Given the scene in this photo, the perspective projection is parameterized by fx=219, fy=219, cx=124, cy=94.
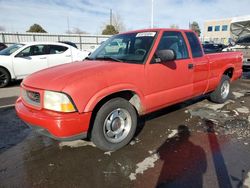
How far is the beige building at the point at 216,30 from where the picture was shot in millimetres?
62422

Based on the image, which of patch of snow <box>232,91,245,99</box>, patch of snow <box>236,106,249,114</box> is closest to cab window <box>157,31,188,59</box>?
patch of snow <box>236,106,249,114</box>

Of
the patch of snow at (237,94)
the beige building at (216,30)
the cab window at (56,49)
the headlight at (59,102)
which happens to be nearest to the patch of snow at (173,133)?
the headlight at (59,102)

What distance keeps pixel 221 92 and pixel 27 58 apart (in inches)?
277

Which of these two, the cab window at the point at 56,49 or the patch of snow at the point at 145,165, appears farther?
the cab window at the point at 56,49

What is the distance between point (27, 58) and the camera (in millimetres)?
8516

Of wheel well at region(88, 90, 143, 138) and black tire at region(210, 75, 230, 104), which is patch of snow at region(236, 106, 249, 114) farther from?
wheel well at region(88, 90, 143, 138)

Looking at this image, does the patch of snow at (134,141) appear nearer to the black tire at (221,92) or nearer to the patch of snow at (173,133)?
the patch of snow at (173,133)

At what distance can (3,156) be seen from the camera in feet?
10.8

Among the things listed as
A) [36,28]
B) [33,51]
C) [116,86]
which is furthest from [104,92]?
[36,28]

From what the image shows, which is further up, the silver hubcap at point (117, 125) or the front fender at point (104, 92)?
the front fender at point (104, 92)

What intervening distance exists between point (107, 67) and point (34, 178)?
1.77 metres

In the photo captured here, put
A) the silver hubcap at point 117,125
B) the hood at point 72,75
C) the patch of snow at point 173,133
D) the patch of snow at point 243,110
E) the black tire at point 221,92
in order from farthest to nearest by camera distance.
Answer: the black tire at point 221,92
the patch of snow at point 243,110
the patch of snow at point 173,133
the silver hubcap at point 117,125
the hood at point 72,75

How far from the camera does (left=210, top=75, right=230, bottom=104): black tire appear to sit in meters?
5.63

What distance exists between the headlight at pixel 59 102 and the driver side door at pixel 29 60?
253 inches
